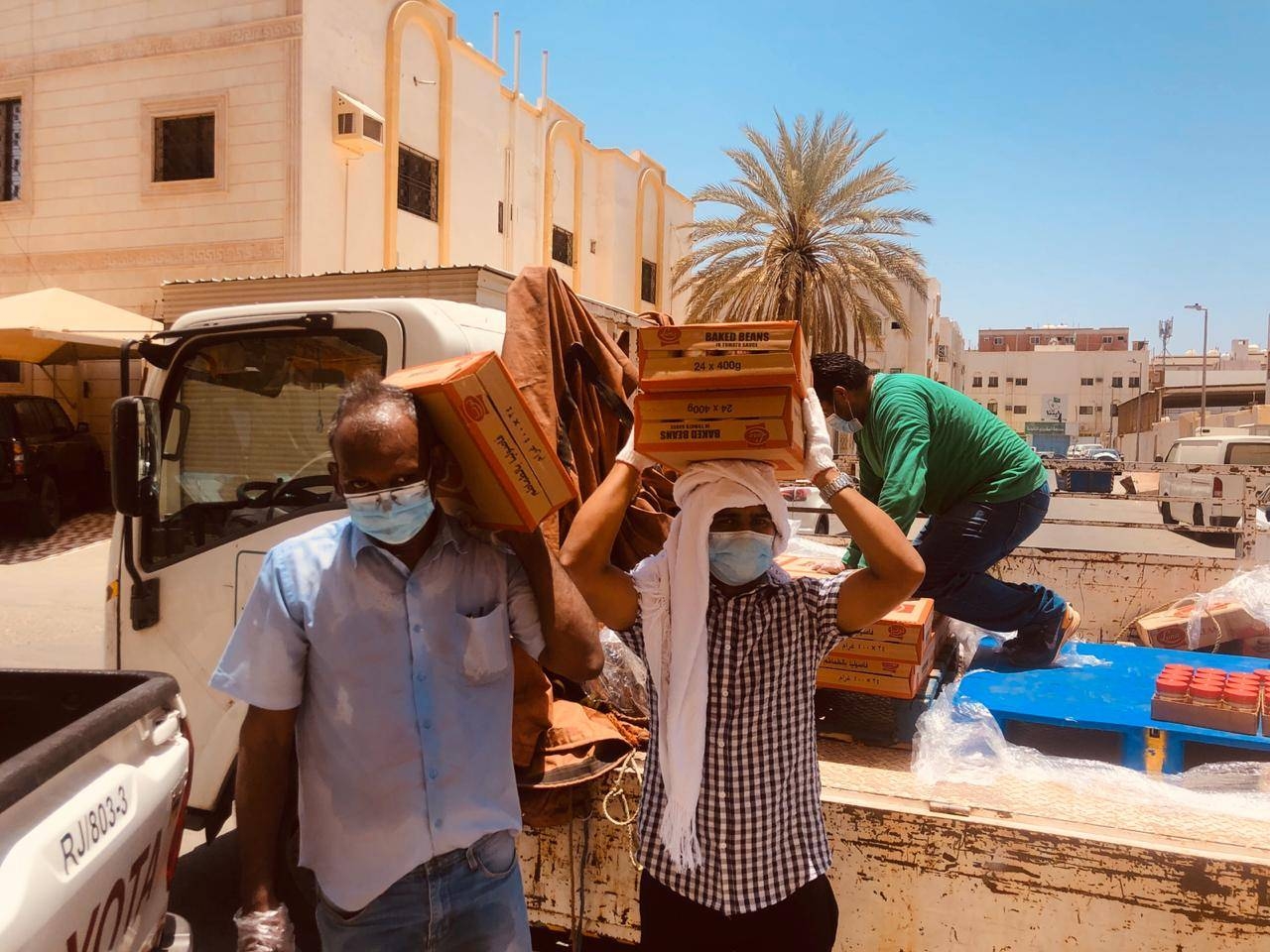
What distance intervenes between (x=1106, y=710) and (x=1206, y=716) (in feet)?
0.94

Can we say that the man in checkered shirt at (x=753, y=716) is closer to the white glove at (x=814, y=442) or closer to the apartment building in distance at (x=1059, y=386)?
the white glove at (x=814, y=442)

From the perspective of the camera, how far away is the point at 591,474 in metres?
2.81

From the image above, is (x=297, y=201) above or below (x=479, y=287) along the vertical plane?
above

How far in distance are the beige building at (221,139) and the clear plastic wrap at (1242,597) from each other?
1379 centimetres

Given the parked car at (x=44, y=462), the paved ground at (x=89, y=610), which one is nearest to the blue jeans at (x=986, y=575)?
the paved ground at (x=89, y=610)

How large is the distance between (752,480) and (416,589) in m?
0.72

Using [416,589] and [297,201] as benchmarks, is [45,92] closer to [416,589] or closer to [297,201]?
[297,201]

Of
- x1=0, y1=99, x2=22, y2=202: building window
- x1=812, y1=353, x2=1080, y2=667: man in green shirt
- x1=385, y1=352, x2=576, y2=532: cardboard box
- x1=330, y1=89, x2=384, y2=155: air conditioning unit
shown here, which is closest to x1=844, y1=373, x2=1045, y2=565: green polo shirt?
x1=812, y1=353, x2=1080, y2=667: man in green shirt

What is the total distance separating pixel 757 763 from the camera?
1.92 meters

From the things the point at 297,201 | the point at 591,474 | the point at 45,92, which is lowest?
the point at 591,474

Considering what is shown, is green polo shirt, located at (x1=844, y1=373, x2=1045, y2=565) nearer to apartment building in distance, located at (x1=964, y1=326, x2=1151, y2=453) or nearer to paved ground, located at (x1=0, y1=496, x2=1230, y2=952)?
paved ground, located at (x1=0, y1=496, x2=1230, y2=952)

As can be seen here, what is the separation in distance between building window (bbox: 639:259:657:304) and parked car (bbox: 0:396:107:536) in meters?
15.4

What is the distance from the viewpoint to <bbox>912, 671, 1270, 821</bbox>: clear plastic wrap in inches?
92.0

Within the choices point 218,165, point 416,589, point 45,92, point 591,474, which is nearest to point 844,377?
point 591,474
